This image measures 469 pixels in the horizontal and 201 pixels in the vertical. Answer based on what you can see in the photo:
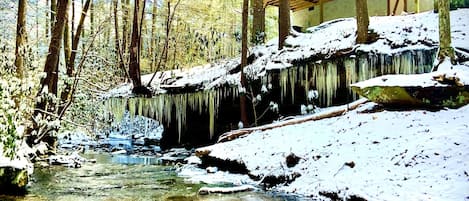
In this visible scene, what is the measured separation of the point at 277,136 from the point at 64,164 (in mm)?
5986

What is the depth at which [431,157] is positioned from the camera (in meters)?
7.23

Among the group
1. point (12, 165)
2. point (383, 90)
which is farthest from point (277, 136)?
point (12, 165)

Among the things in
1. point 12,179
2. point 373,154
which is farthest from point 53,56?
point 373,154

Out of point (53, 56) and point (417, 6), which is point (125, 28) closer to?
point (53, 56)

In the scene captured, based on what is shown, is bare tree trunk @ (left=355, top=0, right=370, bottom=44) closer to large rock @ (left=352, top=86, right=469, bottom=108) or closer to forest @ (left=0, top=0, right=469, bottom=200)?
forest @ (left=0, top=0, right=469, bottom=200)

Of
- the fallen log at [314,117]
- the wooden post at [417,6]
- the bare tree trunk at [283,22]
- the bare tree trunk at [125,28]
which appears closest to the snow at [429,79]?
the fallen log at [314,117]

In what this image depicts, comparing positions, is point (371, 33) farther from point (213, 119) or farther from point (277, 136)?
point (213, 119)

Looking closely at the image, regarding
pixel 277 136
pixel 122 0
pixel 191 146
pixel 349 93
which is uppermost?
pixel 122 0

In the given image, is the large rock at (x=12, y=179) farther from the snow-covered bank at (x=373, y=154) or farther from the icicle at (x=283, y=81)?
the icicle at (x=283, y=81)

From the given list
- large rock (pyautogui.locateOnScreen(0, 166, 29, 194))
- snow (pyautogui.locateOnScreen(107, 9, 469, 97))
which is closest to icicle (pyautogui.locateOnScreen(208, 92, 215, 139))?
snow (pyautogui.locateOnScreen(107, 9, 469, 97))

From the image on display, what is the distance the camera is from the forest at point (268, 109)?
7875 mm

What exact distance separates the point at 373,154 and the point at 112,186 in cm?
524

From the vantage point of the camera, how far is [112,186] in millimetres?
9625

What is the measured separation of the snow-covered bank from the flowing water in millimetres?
1233
